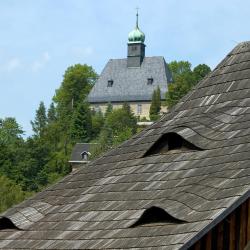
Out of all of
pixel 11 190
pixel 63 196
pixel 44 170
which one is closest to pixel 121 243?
pixel 63 196

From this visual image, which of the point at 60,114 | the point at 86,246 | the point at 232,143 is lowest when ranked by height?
the point at 86,246

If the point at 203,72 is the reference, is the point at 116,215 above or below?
below

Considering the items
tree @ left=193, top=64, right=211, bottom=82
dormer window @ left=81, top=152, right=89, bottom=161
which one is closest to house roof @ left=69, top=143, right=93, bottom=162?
dormer window @ left=81, top=152, right=89, bottom=161

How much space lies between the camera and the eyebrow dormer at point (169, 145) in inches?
451

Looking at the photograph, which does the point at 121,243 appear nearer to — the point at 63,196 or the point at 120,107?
the point at 63,196

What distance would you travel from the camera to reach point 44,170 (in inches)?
3199

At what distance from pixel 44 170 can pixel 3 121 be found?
864 inches

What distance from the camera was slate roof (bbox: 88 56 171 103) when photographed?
348ft

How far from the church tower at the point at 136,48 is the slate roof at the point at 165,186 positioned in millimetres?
94815

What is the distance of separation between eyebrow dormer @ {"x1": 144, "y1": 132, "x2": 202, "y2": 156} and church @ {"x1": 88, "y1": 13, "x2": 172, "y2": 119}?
92.5 m

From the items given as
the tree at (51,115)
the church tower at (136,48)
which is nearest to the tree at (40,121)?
the tree at (51,115)

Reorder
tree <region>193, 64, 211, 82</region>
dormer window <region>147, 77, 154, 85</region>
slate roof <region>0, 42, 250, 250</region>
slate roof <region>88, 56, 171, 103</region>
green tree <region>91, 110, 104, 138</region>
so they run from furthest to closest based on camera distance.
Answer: dormer window <region>147, 77, 154, 85</region> < slate roof <region>88, 56, 171, 103</region> < green tree <region>91, 110, 104, 138</region> < tree <region>193, 64, 211, 82</region> < slate roof <region>0, 42, 250, 250</region>

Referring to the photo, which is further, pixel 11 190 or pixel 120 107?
pixel 120 107

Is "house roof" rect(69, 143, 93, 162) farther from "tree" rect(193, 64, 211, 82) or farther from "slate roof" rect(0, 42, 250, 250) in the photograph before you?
"slate roof" rect(0, 42, 250, 250)
